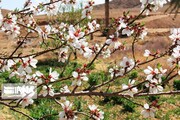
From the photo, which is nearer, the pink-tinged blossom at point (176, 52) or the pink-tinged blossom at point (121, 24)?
the pink-tinged blossom at point (176, 52)

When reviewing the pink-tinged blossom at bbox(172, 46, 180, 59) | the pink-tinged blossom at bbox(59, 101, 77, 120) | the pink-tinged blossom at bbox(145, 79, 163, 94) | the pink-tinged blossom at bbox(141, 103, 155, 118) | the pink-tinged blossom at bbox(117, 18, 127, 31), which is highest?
the pink-tinged blossom at bbox(117, 18, 127, 31)

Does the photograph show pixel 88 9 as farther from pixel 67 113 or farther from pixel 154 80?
pixel 67 113

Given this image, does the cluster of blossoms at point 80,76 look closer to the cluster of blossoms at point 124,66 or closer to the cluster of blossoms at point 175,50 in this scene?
the cluster of blossoms at point 124,66

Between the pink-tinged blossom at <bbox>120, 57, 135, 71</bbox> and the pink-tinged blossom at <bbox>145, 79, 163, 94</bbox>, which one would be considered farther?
the pink-tinged blossom at <bbox>120, 57, 135, 71</bbox>

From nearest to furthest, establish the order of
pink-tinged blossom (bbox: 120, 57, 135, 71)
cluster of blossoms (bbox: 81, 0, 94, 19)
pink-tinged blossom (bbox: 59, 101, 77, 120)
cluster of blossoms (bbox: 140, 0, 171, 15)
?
pink-tinged blossom (bbox: 59, 101, 77, 120)
cluster of blossoms (bbox: 140, 0, 171, 15)
pink-tinged blossom (bbox: 120, 57, 135, 71)
cluster of blossoms (bbox: 81, 0, 94, 19)

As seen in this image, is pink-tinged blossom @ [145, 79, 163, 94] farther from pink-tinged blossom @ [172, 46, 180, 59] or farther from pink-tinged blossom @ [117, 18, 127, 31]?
pink-tinged blossom @ [117, 18, 127, 31]

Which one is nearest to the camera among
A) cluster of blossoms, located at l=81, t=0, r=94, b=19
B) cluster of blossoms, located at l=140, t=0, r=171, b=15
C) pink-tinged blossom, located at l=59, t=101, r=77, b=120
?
pink-tinged blossom, located at l=59, t=101, r=77, b=120

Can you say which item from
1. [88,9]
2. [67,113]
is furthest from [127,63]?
[88,9]

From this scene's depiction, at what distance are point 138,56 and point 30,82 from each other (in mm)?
15574

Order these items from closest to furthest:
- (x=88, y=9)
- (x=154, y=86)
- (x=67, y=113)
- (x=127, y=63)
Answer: (x=67, y=113), (x=154, y=86), (x=127, y=63), (x=88, y=9)

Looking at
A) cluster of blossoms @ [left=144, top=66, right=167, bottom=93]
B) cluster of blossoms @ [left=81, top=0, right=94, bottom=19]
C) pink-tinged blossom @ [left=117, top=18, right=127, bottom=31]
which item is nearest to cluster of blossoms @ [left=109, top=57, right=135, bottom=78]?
cluster of blossoms @ [left=144, top=66, right=167, bottom=93]

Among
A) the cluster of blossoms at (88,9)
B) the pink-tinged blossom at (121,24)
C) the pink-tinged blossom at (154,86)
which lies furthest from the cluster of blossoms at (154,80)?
the cluster of blossoms at (88,9)

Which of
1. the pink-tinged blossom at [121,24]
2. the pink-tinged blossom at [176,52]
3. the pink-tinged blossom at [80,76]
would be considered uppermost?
the pink-tinged blossom at [121,24]

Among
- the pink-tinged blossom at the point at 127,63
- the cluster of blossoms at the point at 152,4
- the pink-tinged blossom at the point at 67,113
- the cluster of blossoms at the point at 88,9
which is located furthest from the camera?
the cluster of blossoms at the point at 88,9
